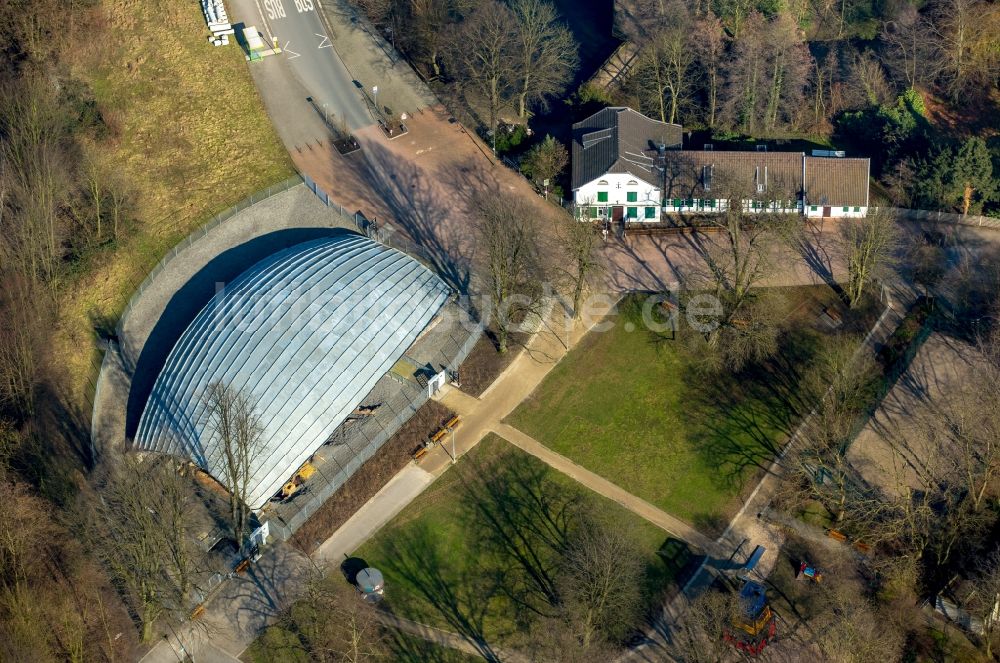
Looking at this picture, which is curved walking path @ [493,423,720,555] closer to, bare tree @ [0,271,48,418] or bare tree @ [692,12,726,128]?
bare tree @ [0,271,48,418]

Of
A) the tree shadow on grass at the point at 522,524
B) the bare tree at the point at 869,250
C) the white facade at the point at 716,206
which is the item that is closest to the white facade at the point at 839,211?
the white facade at the point at 716,206

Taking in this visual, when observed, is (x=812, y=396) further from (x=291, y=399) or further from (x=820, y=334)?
(x=291, y=399)

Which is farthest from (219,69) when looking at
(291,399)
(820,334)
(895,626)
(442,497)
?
(895,626)

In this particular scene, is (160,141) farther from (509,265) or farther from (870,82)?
(870,82)

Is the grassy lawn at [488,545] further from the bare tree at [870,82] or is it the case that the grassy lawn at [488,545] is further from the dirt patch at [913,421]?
the bare tree at [870,82]

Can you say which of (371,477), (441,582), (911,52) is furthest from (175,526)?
(911,52)

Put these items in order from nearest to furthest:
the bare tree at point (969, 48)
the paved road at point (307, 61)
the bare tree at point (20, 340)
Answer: the bare tree at point (20, 340) < the paved road at point (307, 61) < the bare tree at point (969, 48)

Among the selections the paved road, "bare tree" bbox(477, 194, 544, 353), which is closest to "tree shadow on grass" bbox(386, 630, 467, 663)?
"bare tree" bbox(477, 194, 544, 353)
